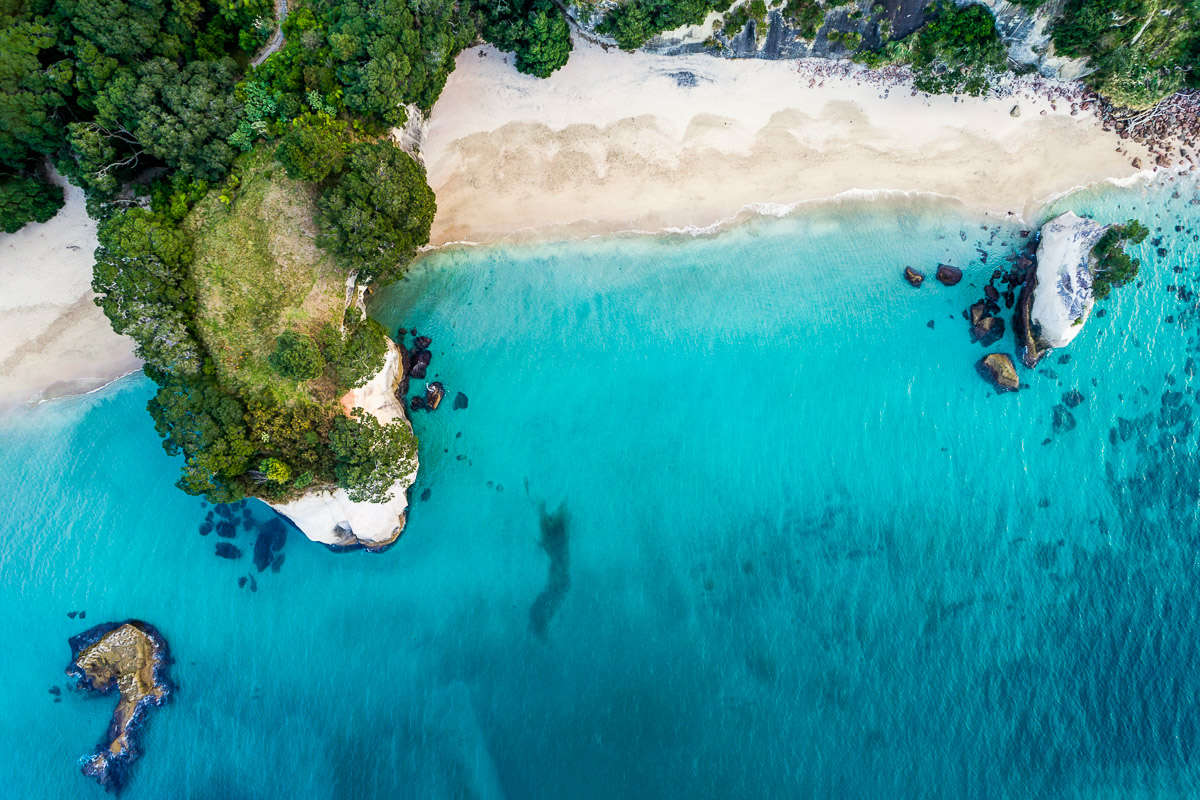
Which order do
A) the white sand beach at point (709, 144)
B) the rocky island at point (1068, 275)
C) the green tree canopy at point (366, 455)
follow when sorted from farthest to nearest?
the white sand beach at point (709, 144) → the rocky island at point (1068, 275) → the green tree canopy at point (366, 455)

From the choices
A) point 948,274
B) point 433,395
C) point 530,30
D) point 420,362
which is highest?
point 530,30

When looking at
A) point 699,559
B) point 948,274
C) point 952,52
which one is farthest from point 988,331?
point 699,559

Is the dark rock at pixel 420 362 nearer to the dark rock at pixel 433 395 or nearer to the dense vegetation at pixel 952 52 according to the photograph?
the dark rock at pixel 433 395

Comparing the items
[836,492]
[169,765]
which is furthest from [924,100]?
[169,765]

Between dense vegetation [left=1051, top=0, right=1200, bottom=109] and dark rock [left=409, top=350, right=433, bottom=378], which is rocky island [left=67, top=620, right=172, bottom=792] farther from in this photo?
dense vegetation [left=1051, top=0, right=1200, bottom=109]

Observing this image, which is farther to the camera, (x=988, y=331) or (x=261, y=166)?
(x=988, y=331)

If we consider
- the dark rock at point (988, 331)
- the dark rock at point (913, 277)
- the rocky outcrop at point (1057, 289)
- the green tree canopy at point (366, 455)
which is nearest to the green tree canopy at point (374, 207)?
the green tree canopy at point (366, 455)

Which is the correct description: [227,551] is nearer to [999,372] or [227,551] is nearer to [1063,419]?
[999,372]
